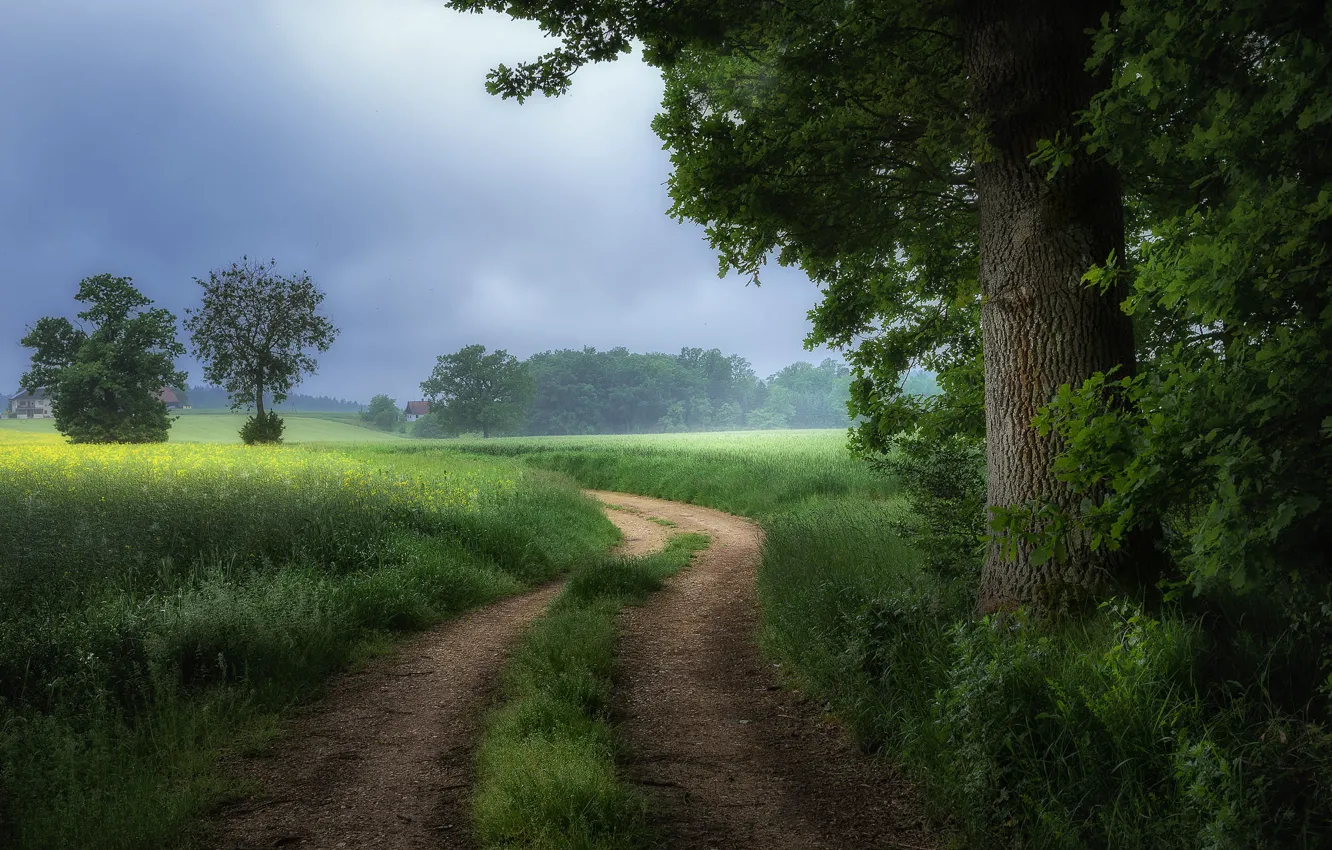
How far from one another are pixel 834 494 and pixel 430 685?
13497 mm

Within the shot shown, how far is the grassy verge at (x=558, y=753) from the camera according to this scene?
4.34 m

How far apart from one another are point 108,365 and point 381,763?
44699 millimetres

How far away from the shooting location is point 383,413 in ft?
406

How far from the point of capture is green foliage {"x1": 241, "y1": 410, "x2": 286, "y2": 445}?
41184mm

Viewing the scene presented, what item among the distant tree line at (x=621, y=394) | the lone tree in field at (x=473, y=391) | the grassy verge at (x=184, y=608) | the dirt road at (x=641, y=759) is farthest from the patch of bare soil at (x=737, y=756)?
the lone tree in field at (x=473, y=391)

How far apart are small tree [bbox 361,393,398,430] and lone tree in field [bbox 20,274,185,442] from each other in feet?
262

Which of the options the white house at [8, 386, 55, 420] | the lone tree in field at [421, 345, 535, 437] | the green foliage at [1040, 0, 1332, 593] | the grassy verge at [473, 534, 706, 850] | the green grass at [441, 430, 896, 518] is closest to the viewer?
the green foliage at [1040, 0, 1332, 593]

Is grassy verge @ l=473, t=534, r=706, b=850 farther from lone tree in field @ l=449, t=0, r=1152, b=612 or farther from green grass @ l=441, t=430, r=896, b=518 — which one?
green grass @ l=441, t=430, r=896, b=518

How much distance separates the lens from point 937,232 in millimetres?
8500

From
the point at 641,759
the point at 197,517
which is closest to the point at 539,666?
the point at 641,759

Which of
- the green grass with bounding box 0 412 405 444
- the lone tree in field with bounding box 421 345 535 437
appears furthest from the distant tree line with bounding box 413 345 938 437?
the green grass with bounding box 0 412 405 444

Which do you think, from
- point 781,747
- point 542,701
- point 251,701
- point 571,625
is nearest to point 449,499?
point 571,625

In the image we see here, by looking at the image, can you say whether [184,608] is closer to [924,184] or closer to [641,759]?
[641,759]

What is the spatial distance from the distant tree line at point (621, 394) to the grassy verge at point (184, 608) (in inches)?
2699
